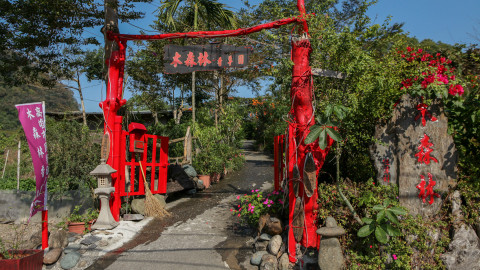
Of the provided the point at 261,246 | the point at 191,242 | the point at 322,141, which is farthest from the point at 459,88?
the point at 191,242

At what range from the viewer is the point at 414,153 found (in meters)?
4.22

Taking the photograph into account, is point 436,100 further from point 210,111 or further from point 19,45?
point 210,111

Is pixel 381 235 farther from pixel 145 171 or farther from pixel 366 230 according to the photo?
pixel 145 171

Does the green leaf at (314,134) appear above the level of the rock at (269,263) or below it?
above

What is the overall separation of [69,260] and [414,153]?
543 cm

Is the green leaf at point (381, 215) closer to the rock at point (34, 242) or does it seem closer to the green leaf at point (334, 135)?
the green leaf at point (334, 135)

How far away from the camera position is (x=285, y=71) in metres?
5.28

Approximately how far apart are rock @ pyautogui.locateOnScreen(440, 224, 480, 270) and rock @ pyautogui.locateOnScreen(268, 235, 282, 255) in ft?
7.29

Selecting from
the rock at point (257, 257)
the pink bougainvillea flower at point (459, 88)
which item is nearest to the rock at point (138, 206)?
the rock at point (257, 257)

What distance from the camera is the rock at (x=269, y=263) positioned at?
4703mm

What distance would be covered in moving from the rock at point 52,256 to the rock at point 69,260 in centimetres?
11

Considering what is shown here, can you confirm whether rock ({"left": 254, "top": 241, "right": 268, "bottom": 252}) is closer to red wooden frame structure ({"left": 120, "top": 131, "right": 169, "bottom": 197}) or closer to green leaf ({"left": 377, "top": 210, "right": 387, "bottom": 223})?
green leaf ({"left": 377, "top": 210, "right": 387, "bottom": 223})

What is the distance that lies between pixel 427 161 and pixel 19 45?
10916mm

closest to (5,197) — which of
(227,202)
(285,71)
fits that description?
(227,202)
